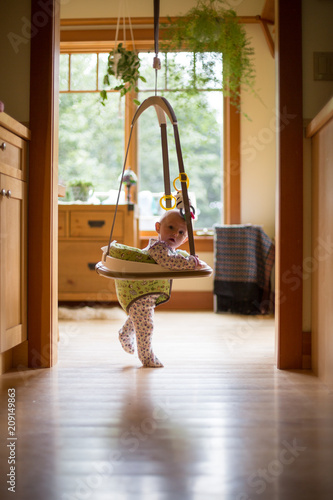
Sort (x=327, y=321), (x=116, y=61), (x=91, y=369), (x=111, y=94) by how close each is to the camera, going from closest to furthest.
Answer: (x=327, y=321) < (x=91, y=369) < (x=116, y=61) < (x=111, y=94)

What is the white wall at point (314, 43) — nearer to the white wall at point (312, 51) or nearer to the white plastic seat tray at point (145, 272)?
the white wall at point (312, 51)

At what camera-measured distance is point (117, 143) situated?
158 inches

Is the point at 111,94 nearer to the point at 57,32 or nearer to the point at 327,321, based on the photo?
the point at 57,32

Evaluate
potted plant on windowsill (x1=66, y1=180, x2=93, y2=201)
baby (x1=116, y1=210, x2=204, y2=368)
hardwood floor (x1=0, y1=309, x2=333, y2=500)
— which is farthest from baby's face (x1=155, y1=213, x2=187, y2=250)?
potted plant on windowsill (x1=66, y1=180, x2=93, y2=201)

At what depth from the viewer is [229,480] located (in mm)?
944

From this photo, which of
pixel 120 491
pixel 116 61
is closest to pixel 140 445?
pixel 120 491

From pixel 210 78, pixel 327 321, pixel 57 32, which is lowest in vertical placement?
pixel 327 321

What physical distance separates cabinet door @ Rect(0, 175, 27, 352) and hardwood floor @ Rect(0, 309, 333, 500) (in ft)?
0.62

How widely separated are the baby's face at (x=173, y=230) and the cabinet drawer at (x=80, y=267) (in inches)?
68.9

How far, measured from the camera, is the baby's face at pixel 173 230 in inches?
70.7

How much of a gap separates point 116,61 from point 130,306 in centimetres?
132

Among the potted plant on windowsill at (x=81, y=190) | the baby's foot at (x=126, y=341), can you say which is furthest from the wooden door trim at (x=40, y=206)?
the potted plant on windowsill at (x=81, y=190)

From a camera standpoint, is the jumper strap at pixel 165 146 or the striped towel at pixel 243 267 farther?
the striped towel at pixel 243 267

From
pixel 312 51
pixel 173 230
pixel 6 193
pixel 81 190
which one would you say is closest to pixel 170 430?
pixel 173 230
